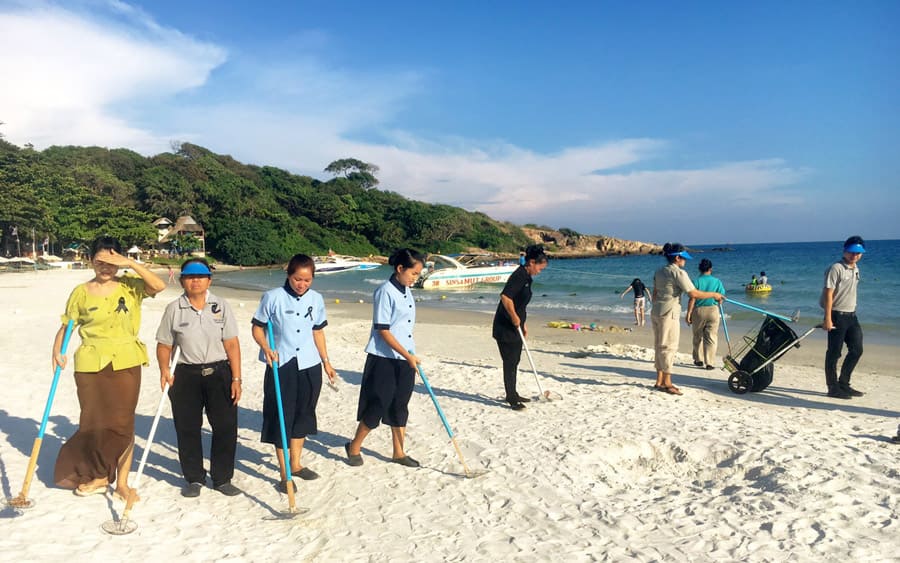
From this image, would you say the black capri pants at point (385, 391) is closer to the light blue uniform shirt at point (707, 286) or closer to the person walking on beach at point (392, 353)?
the person walking on beach at point (392, 353)

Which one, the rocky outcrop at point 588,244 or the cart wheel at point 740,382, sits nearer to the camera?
the cart wheel at point 740,382

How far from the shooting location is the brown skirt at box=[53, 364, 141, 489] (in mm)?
3920

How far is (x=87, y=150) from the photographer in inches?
3196

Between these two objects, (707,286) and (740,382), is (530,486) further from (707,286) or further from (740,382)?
(707,286)

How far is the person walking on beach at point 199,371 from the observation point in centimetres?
399

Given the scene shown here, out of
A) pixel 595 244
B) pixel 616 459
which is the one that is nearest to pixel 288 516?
pixel 616 459

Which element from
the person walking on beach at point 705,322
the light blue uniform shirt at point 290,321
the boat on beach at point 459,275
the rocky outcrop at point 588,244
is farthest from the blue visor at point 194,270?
the rocky outcrop at point 588,244

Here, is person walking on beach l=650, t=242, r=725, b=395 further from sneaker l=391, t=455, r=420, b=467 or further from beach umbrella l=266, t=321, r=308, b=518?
beach umbrella l=266, t=321, r=308, b=518

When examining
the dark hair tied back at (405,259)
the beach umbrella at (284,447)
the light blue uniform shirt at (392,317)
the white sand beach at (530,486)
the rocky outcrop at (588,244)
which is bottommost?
the white sand beach at (530,486)

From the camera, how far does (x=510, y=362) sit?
6.48 m

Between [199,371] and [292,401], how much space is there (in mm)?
701

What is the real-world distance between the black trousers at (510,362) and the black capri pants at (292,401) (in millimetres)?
2581

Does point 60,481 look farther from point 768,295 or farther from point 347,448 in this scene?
point 768,295

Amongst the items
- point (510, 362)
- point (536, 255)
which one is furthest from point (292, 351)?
point (536, 255)
